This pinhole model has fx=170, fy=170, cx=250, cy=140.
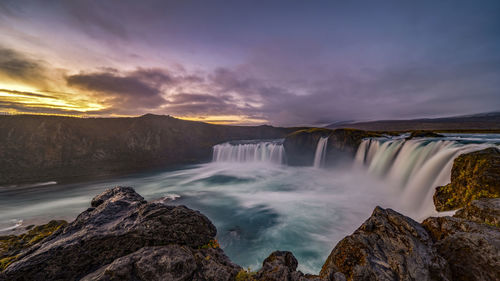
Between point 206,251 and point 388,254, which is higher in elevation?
point 388,254

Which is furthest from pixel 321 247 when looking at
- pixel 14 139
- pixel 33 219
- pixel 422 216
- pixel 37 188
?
pixel 14 139

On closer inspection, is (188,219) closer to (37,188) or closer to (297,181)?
(297,181)

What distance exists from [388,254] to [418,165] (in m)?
15.9

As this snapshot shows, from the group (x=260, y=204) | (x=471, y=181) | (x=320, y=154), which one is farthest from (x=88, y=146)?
(x=471, y=181)

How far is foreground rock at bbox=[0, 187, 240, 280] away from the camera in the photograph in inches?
163

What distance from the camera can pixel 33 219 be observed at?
649 inches

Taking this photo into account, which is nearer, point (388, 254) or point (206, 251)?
point (388, 254)

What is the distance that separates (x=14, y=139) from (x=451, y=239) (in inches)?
2841

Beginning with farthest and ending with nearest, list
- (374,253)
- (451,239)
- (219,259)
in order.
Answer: (219,259), (374,253), (451,239)

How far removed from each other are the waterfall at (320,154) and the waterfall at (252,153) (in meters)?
8.29

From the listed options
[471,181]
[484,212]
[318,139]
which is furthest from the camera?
[318,139]

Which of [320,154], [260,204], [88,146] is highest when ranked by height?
[88,146]

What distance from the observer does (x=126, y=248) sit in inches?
191

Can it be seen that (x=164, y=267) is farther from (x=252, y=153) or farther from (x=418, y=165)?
(x=252, y=153)
